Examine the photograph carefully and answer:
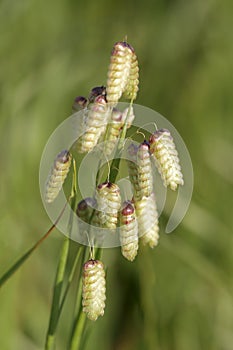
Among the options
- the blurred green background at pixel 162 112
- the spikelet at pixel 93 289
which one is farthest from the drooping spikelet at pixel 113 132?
the blurred green background at pixel 162 112

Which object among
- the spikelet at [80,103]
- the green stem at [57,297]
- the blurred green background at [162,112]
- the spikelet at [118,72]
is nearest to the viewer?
the spikelet at [118,72]

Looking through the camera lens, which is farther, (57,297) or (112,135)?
(57,297)

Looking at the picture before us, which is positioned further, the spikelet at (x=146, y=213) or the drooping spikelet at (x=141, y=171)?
the spikelet at (x=146, y=213)

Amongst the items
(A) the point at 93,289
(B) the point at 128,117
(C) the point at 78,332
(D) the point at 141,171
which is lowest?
(C) the point at 78,332

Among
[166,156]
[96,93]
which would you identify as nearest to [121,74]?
[96,93]

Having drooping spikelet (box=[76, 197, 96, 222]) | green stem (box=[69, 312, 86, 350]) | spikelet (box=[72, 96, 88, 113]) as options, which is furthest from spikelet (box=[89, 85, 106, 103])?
green stem (box=[69, 312, 86, 350])

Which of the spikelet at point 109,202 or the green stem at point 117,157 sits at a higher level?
the green stem at point 117,157

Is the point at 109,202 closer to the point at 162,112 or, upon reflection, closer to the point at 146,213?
the point at 146,213

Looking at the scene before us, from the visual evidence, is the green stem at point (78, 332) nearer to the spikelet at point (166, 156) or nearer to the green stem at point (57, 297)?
the green stem at point (57, 297)
